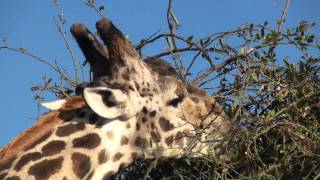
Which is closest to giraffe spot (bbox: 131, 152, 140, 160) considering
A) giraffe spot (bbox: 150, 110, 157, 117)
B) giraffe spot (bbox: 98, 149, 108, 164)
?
giraffe spot (bbox: 98, 149, 108, 164)

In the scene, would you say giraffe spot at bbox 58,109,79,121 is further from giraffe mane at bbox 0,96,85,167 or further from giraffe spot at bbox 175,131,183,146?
giraffe spot at bbox 175,131,183,146

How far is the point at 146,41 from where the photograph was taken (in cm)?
595

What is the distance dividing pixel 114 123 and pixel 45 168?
2.01 ft

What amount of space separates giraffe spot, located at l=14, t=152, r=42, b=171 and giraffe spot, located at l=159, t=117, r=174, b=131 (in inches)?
38.5

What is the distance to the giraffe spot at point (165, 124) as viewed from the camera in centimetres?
554

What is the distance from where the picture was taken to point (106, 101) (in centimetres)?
516

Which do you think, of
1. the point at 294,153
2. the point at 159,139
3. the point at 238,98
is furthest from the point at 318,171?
the point at 159,139

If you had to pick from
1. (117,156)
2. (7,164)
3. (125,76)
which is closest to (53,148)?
(7,164)

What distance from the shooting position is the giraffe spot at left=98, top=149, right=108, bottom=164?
5.16 m

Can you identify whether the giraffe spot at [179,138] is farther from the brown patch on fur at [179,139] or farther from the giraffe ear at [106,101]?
the giraffe ear at [106,101]

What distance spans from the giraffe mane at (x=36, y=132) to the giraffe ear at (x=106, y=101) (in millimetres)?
317

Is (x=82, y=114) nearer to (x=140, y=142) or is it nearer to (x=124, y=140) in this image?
(x=124, y=140)

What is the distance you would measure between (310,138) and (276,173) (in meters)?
0.33

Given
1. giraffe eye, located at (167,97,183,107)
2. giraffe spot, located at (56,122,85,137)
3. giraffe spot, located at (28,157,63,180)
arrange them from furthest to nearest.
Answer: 1. giraffe eye, located at (167,97,183,107)
2. giraffe spot, located at (56,122,85,137)
3. giraffe spot, located at (28,157,63,180)
